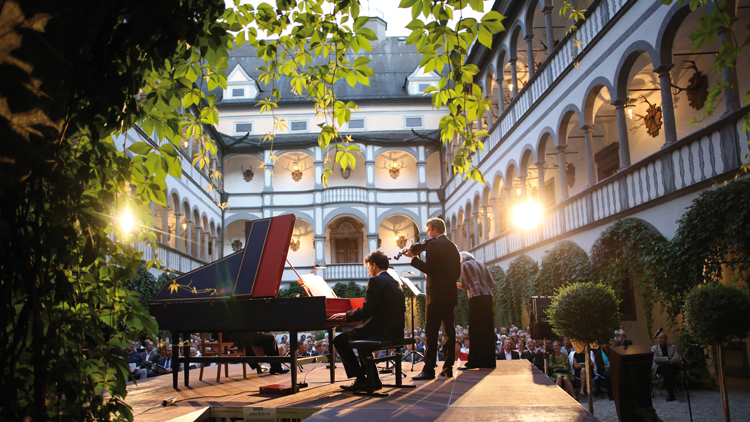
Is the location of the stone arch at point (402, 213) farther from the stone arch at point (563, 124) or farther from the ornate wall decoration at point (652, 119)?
the ornate wall decoration at point (652, 119)

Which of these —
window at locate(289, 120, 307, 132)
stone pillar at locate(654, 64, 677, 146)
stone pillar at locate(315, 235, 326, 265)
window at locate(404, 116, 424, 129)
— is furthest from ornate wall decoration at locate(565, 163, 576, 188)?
window at locate(289, 120, 307, 132)

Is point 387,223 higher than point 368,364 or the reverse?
higher

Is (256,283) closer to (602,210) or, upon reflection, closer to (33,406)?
(33,406)

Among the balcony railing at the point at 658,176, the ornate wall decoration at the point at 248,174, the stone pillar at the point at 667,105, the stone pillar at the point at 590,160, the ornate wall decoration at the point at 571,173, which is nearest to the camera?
the balcony railing at the point at 658,176

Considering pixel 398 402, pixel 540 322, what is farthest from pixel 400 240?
pixel 398 402

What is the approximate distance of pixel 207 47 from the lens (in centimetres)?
280

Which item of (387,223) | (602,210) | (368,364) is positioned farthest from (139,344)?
(387,223)

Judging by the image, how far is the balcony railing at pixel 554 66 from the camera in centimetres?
1100

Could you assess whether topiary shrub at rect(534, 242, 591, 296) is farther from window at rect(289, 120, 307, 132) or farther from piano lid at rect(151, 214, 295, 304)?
window at rect(289, 120, 307, 132)

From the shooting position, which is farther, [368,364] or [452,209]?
[452,209]

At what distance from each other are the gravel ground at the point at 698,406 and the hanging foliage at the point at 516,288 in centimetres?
544

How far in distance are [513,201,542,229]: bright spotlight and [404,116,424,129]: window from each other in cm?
1283

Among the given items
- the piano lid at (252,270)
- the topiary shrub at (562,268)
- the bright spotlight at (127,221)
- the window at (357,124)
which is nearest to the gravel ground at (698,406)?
the topiary shrub at (562,268)

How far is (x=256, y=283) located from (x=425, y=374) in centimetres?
202
